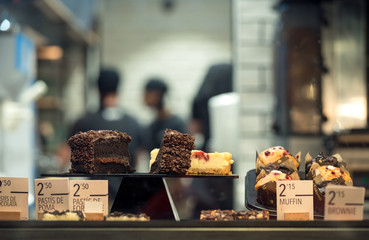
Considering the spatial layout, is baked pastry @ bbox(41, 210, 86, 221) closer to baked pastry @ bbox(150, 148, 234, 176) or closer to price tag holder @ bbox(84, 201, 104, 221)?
price tag holder @ bbox(84, 201, 104, 221)

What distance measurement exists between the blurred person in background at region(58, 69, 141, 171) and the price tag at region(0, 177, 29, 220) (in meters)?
0.32

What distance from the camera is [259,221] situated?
1.22 meters

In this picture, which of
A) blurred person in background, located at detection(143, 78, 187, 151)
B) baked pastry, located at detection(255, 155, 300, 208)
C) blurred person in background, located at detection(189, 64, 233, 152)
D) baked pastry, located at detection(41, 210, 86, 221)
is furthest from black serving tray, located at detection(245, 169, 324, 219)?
blurred person in background, located at detection(189, 64, 233, 152)

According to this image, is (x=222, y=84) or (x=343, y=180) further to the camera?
(x=222, y=84)

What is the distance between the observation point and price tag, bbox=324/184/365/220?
4.06 ft

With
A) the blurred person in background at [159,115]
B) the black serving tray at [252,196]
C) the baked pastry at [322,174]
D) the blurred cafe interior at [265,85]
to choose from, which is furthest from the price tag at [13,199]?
the blurred person in background at [159,115]

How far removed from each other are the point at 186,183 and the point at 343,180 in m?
0.84

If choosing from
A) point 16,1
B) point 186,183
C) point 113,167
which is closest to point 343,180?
point 113,167

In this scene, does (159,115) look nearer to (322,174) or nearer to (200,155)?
(200,155)

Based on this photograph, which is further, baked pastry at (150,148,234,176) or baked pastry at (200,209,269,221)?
baked pastry at (150,148,234,176)

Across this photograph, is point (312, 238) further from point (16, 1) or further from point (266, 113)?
point (16, 1)

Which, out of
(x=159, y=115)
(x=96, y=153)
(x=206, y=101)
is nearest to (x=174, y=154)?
(x=96, y=153)

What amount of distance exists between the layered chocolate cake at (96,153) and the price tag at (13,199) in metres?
0.26

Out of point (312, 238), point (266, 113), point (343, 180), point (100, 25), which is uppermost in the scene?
point (100, 25)
